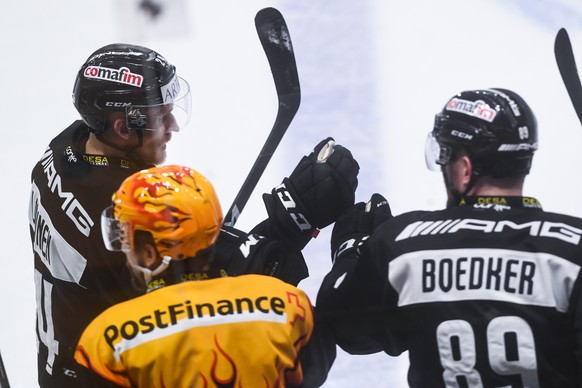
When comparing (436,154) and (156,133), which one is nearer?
(436,154)

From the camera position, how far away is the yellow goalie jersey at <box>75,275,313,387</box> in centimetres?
204

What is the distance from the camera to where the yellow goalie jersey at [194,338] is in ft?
6.70

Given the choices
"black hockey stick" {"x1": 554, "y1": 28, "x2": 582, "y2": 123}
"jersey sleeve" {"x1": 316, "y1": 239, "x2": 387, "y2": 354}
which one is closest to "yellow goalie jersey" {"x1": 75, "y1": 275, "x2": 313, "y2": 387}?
"jersey sleeve" {"x1": 316, "y1": 239, "x2": 387, "y2": 354}

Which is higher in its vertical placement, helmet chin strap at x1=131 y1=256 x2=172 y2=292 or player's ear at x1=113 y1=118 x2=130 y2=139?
player's ear at x1=113 y1=118 x2=130 y2=139

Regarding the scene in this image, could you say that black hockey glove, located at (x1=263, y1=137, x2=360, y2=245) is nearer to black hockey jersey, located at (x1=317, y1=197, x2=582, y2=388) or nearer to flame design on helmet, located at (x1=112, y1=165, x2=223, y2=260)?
black hockey jersey, located at (x1=317, y1=197, x2=582, y2=388)

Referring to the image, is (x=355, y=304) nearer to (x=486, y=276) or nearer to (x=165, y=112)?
(x=486, y=276)

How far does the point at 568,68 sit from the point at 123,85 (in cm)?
139

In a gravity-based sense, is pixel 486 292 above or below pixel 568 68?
below

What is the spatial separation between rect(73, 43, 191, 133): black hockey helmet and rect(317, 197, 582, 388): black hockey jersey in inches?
30.3

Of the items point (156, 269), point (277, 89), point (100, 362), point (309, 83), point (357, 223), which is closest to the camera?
point (100, 362)

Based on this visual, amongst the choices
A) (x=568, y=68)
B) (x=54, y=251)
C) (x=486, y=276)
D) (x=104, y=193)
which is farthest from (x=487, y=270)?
(x=568, y=68)

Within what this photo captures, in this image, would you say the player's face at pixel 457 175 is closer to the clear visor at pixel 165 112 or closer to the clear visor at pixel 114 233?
the clear visor at pixel 114 233

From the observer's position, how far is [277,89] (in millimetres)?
A: 3438

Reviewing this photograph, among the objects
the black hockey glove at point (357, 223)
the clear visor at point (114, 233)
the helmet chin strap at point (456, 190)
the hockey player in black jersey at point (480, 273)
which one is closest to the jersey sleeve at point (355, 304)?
the hockey player in black jersey at point (480, 273)
